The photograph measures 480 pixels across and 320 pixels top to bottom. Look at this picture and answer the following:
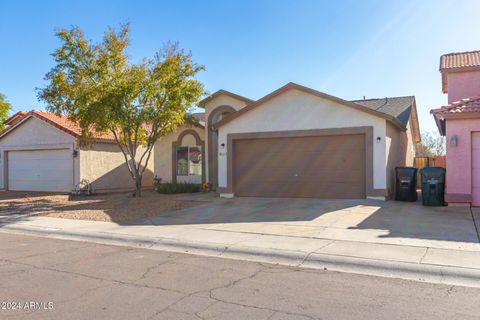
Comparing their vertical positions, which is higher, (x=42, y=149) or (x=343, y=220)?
(x=42, y=149)

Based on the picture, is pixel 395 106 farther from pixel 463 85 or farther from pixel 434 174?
pixel 434 174

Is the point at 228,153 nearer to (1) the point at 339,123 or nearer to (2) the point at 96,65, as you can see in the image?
(1) the point at 339,123

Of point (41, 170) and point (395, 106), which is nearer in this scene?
point (395, 106)

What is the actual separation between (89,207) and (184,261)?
30.0ft

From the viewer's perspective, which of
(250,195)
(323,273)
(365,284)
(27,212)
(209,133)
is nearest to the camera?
(365,284)

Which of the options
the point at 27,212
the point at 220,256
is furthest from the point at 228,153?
the point at 220,256

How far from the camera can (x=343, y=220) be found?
1130 cm

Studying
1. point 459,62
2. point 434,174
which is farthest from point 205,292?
point 459,62

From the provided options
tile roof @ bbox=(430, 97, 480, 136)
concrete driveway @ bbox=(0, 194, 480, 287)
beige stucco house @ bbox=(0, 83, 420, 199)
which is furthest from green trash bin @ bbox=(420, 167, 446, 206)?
→ tile roof @ bbox=(430, 97, 480, 136)

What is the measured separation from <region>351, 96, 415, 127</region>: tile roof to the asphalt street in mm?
13549

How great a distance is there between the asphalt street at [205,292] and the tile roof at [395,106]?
13.5m

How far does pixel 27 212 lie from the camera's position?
14.8 metres

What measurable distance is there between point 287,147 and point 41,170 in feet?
48.2

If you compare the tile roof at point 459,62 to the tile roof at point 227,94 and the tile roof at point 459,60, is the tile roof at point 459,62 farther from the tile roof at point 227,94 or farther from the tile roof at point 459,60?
the tile roof at point 227,94
